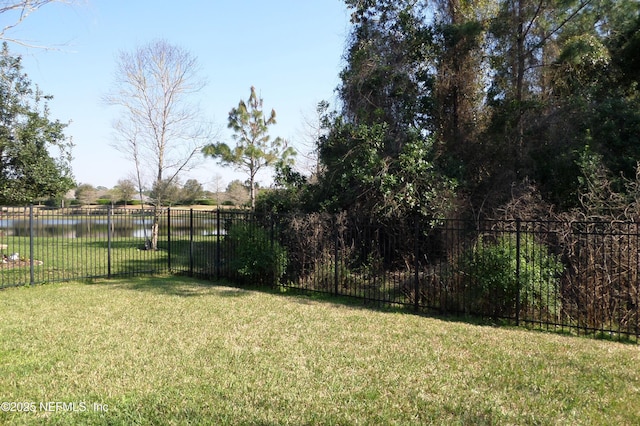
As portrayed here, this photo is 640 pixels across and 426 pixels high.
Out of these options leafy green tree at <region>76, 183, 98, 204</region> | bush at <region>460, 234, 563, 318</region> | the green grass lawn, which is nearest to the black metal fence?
bush at <region>460, 234, 563, 318</region>

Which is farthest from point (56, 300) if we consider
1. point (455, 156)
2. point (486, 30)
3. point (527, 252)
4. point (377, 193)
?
point (486, 30)

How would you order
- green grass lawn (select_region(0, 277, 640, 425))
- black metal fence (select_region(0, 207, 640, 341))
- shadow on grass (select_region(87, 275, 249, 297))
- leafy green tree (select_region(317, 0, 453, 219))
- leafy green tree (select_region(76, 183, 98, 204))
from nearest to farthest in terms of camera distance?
1. green grass lawn (select_region(0, 277, 640, 425))
2. black metal fence (select_region(0, 207, 640, 341))
3. shadow on grass (select_region(87, 275, 249, 297))
4. leafy green tree (select_region(317, 0, 453, 219))
5. leafy green tree (select_region(76, 183, 98, 204))

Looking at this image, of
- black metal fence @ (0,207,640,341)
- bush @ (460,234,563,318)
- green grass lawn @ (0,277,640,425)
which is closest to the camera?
green grass lawn @ (0,277,640,425)

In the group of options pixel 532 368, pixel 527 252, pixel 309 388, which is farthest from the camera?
pixel 527 252

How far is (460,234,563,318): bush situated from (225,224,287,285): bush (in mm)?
4487

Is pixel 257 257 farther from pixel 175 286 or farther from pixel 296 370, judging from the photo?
pixel 296 370

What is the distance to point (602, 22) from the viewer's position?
12172 millimetres

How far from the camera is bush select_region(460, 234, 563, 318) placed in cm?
737

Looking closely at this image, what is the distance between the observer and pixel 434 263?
1023cm

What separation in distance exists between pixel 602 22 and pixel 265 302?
11.9 m

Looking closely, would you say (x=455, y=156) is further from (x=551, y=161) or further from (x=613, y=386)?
(x=613, y=386)

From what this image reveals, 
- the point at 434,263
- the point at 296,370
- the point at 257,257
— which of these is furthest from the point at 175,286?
the point at 296,370

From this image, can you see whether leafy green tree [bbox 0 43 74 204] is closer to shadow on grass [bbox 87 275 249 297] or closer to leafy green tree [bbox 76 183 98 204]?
shadow on grass [bbox 87 275 249 297]

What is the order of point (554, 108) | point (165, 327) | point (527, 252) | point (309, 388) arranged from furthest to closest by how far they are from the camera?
point (554, 108) → point (527, 252) → point (165, 327) → point (309, 388)
